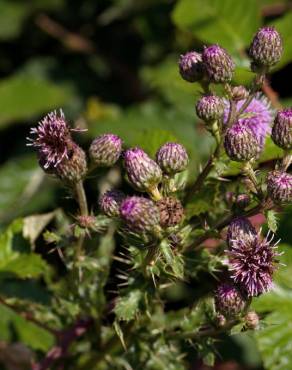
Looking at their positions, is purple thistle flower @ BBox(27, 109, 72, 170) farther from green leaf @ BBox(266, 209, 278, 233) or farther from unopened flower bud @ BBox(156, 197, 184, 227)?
green leaf @ BBox(266, 209, 278, 233)

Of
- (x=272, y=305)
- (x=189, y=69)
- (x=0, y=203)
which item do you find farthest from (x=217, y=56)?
(x=0, y=203)

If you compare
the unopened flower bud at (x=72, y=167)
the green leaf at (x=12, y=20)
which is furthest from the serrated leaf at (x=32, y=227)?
the green leaf at (x=12, y=20)

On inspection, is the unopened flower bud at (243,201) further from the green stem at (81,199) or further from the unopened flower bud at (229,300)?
the green stem at (81,199)

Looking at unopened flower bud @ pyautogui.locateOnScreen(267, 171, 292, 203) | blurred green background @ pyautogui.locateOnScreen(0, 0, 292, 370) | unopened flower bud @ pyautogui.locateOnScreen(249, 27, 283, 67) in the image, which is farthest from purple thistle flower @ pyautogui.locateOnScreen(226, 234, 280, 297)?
blurred green background @ pyautogui.locateOnScreen(0, 0, 292, 370)

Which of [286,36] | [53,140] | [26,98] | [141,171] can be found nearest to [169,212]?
[141,171]

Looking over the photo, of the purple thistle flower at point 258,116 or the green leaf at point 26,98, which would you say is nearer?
the purple thistle flower at point 258,116

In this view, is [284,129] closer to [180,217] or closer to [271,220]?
[271,220]
